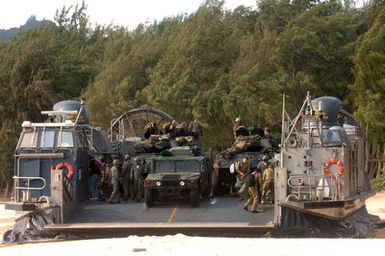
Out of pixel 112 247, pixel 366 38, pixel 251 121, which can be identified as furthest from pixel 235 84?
pixel 112 247

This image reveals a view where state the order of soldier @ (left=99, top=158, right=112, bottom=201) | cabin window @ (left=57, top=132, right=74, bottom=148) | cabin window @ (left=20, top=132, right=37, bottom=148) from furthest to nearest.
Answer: soldier @ (left=99, top=158, right=112, bottom=201) → cabin window @ (left=57, top=132, right=74, bottom=148) → cabin window @ (left=20, top=132, right=37, bottom=148)

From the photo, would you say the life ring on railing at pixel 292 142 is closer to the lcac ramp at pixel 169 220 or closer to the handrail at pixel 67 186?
the lcac ramp at pixel 169 220

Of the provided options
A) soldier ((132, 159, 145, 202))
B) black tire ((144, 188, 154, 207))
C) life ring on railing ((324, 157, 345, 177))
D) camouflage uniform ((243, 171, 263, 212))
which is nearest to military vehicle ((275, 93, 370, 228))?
life ring on railing ((324, 157, 345, 177))

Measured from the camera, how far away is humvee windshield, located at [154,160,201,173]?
16453 millimetres

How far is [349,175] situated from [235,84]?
71.0 feet

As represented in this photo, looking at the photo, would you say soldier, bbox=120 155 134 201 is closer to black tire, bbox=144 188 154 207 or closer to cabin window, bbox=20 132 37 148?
black tire, bbox=144 188 154 207

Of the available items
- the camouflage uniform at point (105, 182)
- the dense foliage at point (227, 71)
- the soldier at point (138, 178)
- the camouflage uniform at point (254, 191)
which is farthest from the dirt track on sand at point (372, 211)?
the camouflage uniform at point (254, 191)

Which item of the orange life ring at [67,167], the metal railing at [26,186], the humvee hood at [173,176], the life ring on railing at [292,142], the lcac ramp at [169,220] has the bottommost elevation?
the lcac ramp at [169,220]

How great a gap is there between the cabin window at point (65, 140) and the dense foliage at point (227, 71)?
55.2 ft

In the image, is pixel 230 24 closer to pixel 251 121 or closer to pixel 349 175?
pixel 251 121

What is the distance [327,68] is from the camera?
3597 centimetres

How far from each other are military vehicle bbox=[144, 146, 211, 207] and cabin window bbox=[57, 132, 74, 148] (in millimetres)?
1740

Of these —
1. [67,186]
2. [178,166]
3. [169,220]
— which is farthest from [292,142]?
[67,186]

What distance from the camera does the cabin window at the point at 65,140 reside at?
16.4 metres
